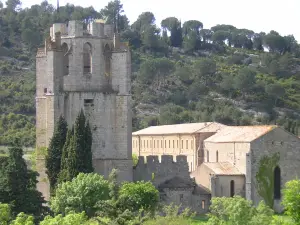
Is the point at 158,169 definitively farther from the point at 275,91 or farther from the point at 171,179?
the point at 275,91

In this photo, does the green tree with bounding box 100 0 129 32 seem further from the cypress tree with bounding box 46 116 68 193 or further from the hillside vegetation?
the cypress tree with bounding box 46 116 68 193

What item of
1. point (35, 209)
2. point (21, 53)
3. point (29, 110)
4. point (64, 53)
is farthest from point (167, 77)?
point (35, 209)

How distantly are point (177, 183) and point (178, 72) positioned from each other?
8736 cm

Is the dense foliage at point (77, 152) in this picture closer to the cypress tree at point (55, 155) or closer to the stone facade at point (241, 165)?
the cypress tree at point (55, 155)

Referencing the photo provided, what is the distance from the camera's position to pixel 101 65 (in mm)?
58094

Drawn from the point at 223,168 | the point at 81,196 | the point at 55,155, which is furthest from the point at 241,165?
the point at 81,196

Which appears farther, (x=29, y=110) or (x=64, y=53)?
(x=29, y=110)

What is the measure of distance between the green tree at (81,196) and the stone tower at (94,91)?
6.68m

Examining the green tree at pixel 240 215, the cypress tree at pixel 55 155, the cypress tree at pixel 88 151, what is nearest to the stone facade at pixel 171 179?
the cypress tree at pixel 88 151

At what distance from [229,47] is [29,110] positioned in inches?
3592

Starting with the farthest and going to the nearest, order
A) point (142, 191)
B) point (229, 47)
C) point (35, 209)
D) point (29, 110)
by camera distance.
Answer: point (229, 47) → point (29, 110) → point (142, 191) → point (35, 209)

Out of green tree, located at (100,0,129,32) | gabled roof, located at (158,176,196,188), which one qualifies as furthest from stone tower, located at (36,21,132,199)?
green tree, located at (100,0,129,32)

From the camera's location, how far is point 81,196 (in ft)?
162

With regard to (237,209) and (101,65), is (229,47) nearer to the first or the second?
(101,65)
